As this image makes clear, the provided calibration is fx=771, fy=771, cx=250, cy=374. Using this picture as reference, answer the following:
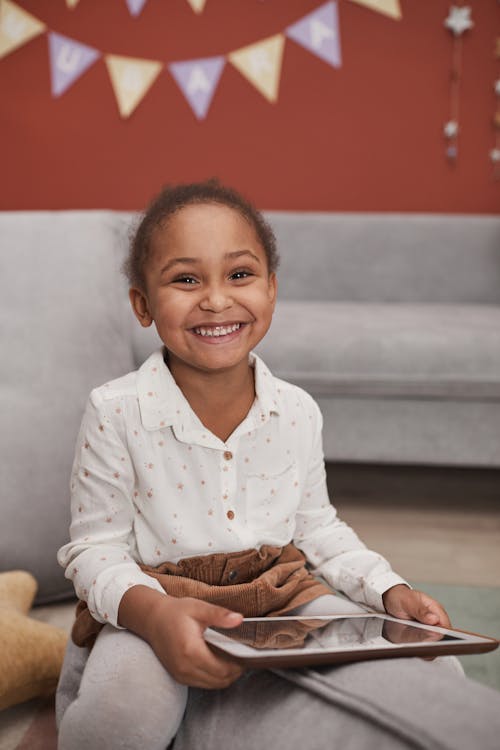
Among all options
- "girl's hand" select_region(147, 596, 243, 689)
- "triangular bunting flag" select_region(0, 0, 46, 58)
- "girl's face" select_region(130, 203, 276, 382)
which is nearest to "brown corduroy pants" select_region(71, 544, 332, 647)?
"girl's hand" select_region(147, 596, 243, 689)

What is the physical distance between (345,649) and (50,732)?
1.50 feet

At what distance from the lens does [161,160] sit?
2908mm

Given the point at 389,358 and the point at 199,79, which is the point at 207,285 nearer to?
the point at 389,358

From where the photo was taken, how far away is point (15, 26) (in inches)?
113

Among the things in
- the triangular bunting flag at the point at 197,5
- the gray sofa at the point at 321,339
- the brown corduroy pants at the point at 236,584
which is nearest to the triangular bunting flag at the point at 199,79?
the triangular bunting flag at the point at 197,5

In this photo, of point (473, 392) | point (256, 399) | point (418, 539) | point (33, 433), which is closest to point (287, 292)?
point (473, 392)

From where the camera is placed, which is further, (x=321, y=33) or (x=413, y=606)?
(x=321, y=33)

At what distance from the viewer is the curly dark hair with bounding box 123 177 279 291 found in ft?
2.83

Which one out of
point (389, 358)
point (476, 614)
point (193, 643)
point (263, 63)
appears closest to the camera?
point (193, 643)

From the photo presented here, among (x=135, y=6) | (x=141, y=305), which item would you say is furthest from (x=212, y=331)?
(x=135, y=6)

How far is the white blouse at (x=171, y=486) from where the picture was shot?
848 millimetres

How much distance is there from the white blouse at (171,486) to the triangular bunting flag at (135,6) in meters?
2.32

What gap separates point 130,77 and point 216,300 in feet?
7.57

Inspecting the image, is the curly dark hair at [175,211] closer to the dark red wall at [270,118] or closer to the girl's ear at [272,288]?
the girl's ear at [272,288]
